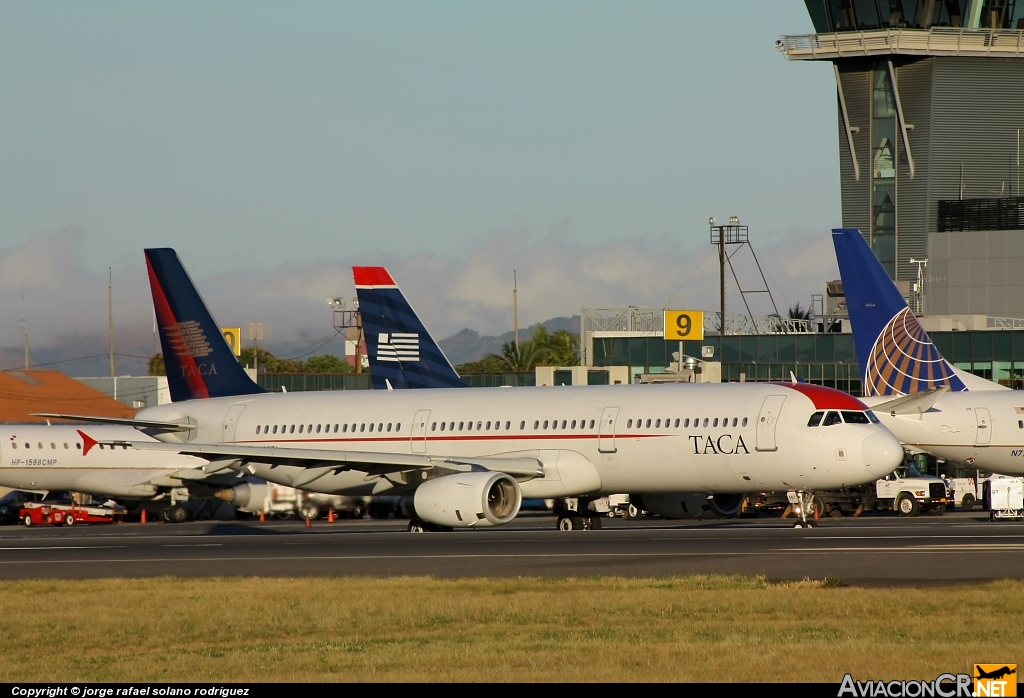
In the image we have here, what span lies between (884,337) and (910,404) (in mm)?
6590

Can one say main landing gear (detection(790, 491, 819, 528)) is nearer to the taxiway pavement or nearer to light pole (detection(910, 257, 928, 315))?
the taxiway pavement

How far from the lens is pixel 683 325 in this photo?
78.6 metres

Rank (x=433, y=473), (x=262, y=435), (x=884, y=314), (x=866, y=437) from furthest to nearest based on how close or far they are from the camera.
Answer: (x=884, y=314) < (x=262, y=435) < (x=433, y=473) < (x=866, y=437)

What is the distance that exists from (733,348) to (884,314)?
30.5 m

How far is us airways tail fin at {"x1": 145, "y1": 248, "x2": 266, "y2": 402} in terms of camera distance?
47312 millimetres

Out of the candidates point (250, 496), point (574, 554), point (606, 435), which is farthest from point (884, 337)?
point (574, 554)

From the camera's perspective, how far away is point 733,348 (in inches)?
3250

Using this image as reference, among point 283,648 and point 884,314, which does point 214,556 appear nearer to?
point 283,648

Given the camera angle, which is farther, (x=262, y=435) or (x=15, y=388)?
(x=15, y=388)

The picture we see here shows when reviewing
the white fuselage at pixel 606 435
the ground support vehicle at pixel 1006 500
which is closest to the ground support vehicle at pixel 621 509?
the white fuselage at pixel 606 435

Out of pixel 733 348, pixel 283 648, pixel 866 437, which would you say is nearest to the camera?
pixel 283 648

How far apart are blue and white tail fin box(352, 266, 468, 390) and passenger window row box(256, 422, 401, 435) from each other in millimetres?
10301

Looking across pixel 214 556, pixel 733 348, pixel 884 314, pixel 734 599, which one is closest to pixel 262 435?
pixel 214 556

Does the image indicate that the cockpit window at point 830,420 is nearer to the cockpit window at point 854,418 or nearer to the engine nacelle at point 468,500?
the cockpit window at point 854,418
